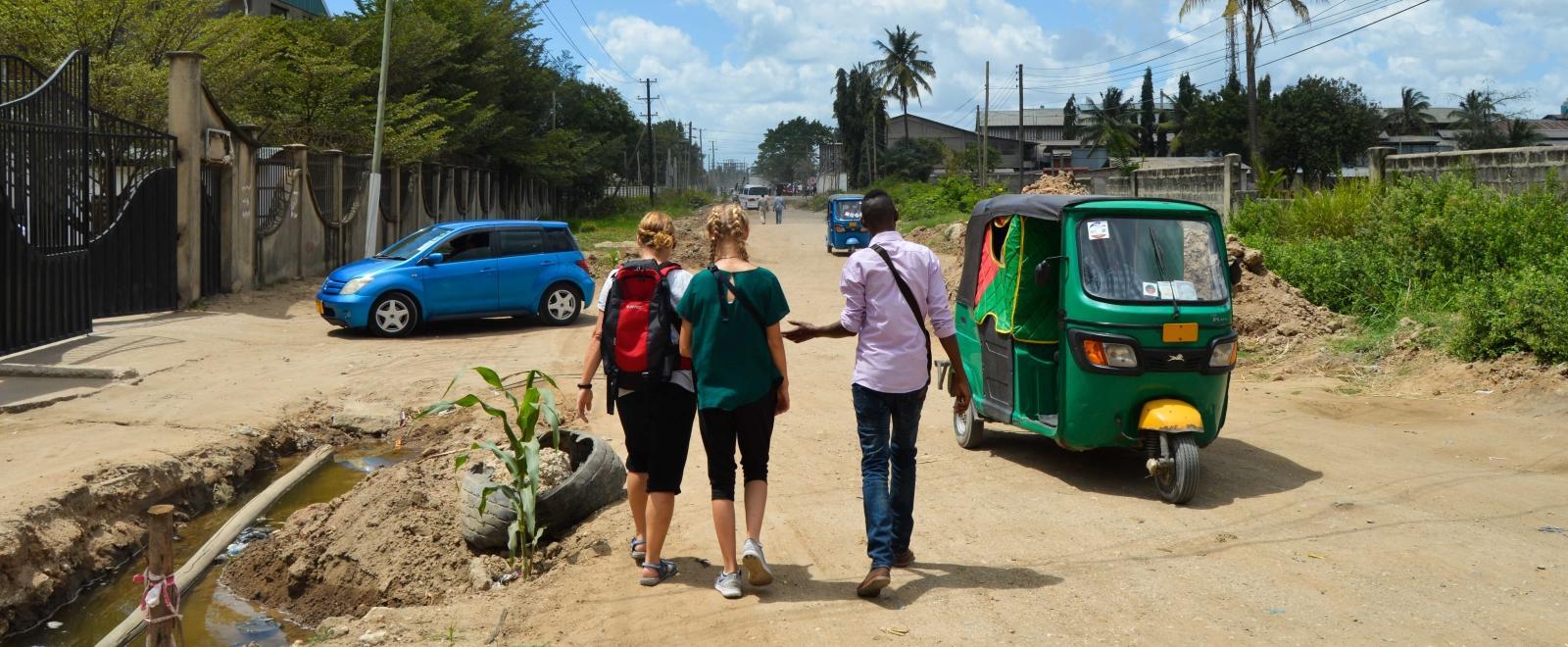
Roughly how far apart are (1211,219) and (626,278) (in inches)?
159

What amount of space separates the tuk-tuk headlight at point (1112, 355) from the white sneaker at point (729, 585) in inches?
117

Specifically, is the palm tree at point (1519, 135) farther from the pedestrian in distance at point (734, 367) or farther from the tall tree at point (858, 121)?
the pedestrian in distance at point (734, 367)

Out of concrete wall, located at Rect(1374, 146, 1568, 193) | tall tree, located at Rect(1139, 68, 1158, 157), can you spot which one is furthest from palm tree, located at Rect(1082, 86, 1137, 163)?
concrete wall, located at Rect(1374, 146, 1568, 193)

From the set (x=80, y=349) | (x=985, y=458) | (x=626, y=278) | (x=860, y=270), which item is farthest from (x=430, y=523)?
(x=80, y=349)

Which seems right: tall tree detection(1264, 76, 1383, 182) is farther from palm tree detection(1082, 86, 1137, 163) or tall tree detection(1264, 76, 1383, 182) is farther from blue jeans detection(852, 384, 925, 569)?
blue jeans detection(852, 384, 925, 569)

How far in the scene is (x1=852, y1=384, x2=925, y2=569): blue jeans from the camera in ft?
18.1

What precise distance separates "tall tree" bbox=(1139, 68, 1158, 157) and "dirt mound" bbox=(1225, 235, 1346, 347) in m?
72.0

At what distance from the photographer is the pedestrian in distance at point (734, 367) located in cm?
537

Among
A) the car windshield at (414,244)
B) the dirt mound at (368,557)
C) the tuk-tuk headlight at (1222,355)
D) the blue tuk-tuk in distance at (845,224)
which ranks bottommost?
the dirt mound at (368,557)

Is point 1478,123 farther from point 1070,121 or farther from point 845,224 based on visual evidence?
point 845,224

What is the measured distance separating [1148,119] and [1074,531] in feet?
288

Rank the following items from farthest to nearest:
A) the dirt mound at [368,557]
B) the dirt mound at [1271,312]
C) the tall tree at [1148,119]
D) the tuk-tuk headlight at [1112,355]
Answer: the tall tree at [1148,119] < the dirt mound at [1271,312] < the tuk-tuk headlight at [1112,355] < the dirt mound at [368,557]

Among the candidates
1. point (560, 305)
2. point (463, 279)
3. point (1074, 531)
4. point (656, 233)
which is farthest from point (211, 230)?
point (1074, 531)

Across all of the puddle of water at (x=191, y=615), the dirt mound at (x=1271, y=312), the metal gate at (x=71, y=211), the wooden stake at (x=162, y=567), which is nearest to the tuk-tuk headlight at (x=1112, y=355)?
the puddle of water at (x=191, y=615)
